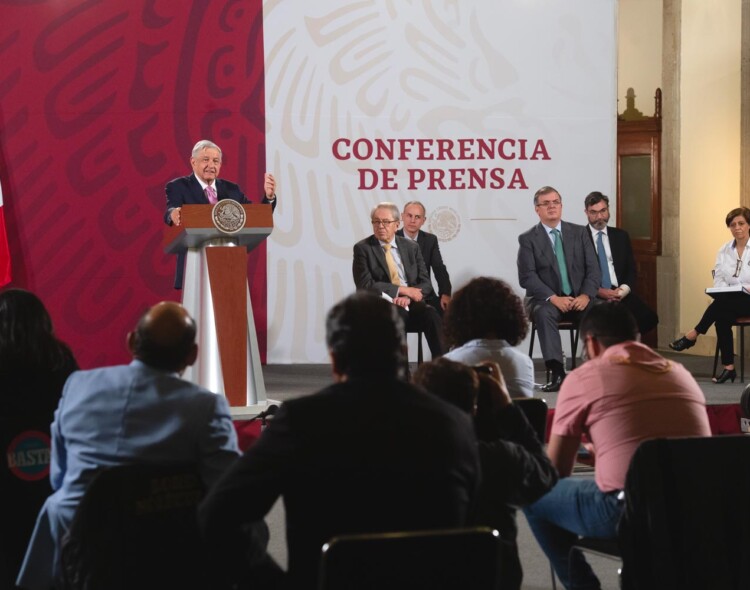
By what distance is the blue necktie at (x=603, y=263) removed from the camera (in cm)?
717

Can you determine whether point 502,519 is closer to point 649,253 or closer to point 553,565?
point 553,565

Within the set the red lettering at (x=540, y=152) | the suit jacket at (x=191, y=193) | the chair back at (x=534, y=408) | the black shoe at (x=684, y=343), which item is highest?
the red lettering at (x=540, y=152)

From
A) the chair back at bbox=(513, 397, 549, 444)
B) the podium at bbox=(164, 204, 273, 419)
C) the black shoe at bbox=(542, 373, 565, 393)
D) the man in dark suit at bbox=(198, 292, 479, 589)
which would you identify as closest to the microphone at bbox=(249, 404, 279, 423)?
the podium at bbox=(164, 204, 273, 419)

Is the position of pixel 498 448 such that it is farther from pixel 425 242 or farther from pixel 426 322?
pixel 425 242

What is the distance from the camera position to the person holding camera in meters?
2.09

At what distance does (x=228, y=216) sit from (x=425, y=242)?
7.82 ft

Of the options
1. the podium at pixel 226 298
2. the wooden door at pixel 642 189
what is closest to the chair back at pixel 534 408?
the podium at pixel 226 298

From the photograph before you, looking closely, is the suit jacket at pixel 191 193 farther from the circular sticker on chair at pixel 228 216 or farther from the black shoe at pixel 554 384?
the black shoe at pixel 554 384

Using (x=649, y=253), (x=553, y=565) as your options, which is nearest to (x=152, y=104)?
(x=649, y=253)

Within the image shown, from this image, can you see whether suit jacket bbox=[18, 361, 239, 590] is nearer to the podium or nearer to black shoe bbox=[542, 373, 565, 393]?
the podium

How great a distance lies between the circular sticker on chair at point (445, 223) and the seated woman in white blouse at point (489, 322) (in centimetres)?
499

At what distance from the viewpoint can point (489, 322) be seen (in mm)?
3096

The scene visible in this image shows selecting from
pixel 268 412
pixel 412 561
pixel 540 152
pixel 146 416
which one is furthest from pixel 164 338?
pixel 540 152

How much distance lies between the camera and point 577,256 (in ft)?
22.9
